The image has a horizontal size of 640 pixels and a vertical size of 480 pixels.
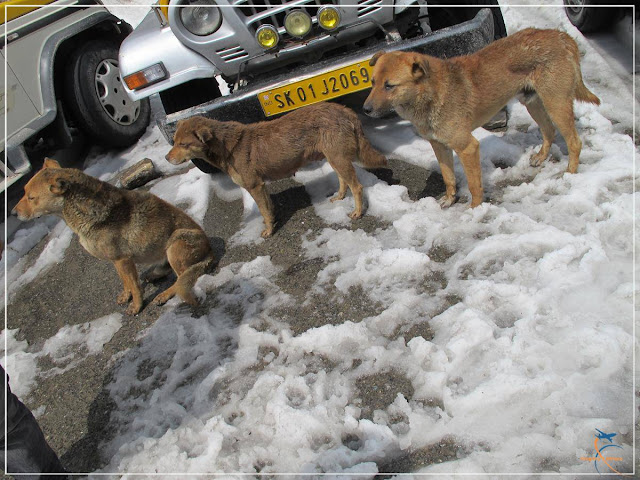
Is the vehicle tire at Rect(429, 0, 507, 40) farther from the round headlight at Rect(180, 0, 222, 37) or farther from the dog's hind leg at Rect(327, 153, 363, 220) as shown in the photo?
→ the round headlight at Rect(180, 0, 222, 37)

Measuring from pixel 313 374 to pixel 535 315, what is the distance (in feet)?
4.76

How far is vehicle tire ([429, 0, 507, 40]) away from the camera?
16.3 ft

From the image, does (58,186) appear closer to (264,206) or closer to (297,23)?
(264,206)

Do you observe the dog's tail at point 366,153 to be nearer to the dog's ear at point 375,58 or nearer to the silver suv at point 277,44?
the silver suv at point 277,44

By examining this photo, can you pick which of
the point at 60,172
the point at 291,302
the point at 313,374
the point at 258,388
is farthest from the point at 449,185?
the point at 60,172

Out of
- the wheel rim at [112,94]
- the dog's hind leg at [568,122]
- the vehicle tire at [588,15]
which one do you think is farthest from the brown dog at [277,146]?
the vehicle tire at [588,15]

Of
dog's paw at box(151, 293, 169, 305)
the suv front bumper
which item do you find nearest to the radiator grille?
the suv front bumper

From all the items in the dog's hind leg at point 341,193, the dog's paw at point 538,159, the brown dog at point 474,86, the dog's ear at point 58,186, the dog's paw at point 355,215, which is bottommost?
the dog's paw at point 538,159

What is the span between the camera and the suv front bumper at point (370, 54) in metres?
4.39

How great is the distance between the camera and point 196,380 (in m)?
3.44

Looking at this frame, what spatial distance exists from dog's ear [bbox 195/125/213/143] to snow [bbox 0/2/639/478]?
104 cm

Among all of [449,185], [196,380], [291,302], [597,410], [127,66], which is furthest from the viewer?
[127,66]

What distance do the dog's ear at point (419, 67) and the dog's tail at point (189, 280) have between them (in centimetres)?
245

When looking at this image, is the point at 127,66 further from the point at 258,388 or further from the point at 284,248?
the point at 258,388
